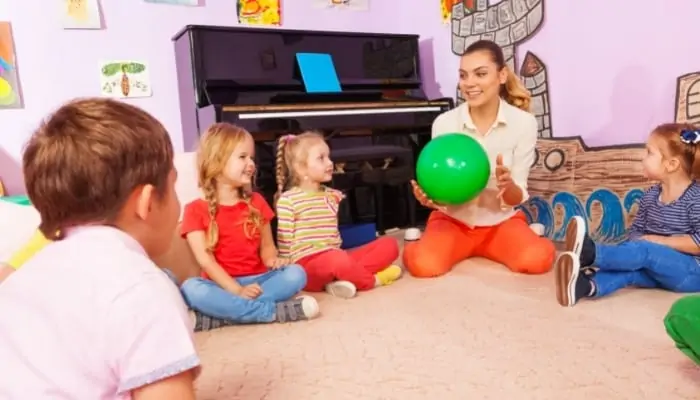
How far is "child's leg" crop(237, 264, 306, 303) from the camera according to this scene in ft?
5.78

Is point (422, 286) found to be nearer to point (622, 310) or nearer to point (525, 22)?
point (622, 310)

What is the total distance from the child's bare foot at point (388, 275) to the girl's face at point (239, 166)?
0.56 metres

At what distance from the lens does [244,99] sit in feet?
8.94

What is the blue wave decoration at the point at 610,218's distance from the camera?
2324 mm

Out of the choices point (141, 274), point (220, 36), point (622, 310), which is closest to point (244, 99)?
point (220, 36)

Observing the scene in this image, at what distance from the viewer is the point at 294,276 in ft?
5.85

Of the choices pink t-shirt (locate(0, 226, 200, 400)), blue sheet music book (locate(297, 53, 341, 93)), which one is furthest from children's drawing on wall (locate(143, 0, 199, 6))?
pink t-shirt (locate(0, 226, 200, 400))

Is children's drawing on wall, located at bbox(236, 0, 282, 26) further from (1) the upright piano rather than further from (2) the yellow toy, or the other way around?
(2) the yellow toy

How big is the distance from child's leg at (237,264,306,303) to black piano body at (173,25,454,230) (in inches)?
33.7

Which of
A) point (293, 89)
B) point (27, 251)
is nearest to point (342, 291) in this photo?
point (27, 251)

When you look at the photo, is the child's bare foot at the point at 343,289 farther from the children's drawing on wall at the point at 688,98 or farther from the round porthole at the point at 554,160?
the children's drawing on wall at the point at 688,98

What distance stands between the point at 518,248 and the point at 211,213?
3.55 ft

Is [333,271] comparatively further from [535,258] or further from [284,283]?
[535,258]

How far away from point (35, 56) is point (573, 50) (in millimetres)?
2405
